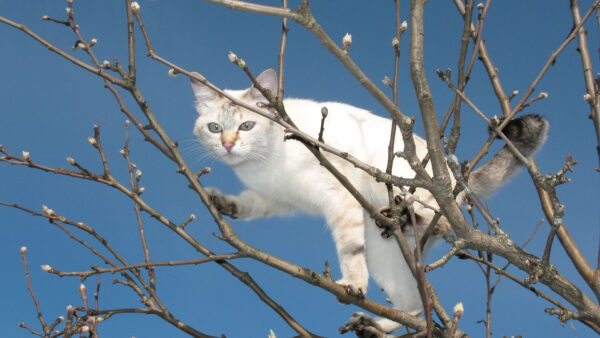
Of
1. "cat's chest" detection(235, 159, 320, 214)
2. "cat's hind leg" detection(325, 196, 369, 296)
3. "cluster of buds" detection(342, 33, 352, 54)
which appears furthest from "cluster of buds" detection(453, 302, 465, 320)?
"cat's chest" detection(235, 159, 320, 214)

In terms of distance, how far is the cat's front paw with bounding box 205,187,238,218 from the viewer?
3.98 m

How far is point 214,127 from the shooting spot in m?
4.08

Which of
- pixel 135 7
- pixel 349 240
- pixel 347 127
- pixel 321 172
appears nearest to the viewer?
pixel 135 7

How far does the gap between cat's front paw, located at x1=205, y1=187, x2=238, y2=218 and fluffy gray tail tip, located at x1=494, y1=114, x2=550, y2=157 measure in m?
1.93

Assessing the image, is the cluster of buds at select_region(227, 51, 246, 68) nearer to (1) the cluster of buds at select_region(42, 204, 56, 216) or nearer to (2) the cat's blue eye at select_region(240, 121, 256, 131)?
(1) the cluster of buds at select_region(42, 204, 56, 216)

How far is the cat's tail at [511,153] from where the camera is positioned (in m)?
3.21

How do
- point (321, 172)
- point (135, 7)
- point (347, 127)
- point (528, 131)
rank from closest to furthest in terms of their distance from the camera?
point (135, 7), point (528, 131), point (321, 172), point (347, 127)

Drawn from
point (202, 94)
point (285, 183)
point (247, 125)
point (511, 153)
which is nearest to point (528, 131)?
point (511, 153)

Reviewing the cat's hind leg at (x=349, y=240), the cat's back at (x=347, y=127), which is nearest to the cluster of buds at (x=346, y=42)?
the cat's hind leg at (x=349, y=240)

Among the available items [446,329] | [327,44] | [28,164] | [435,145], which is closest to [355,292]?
[446,329]

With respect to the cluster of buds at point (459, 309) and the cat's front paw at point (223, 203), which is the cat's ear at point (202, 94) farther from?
the cluster of buds at point (459, 309)

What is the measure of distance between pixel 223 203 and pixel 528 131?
208 centimetres

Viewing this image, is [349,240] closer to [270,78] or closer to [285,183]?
[285,183]

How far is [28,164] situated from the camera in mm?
2578
